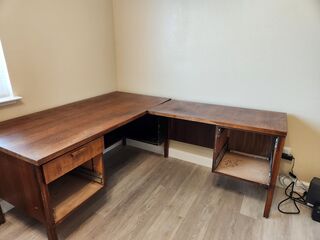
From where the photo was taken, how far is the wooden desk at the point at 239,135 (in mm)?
1575

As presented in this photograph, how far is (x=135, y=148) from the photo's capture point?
2.81m

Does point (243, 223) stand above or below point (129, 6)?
below

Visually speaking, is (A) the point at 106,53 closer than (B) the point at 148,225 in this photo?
No

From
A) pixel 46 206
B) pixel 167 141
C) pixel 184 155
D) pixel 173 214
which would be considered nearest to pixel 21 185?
pixel 46 206

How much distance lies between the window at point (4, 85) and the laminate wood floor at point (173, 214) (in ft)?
2.96

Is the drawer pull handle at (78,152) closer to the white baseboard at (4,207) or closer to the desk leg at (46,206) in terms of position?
the desk leg at (46,206)

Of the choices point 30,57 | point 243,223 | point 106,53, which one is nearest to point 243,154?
point 243,223

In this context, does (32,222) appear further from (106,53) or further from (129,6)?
(129,6)

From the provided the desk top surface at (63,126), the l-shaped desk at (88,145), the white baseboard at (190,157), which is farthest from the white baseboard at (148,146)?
the desk top surface at (63,126)

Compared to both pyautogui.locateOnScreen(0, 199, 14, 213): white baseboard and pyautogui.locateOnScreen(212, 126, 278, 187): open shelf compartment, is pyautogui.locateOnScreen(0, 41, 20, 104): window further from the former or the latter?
pyautogui.locateOnScreen(212, 126, 278, 187): open shelf compartment

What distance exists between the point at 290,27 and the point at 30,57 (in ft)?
6.79

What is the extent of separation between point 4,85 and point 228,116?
176 cm

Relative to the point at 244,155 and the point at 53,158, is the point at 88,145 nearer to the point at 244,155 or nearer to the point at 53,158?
the point at 53,158

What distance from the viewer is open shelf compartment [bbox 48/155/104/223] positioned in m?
1.45
